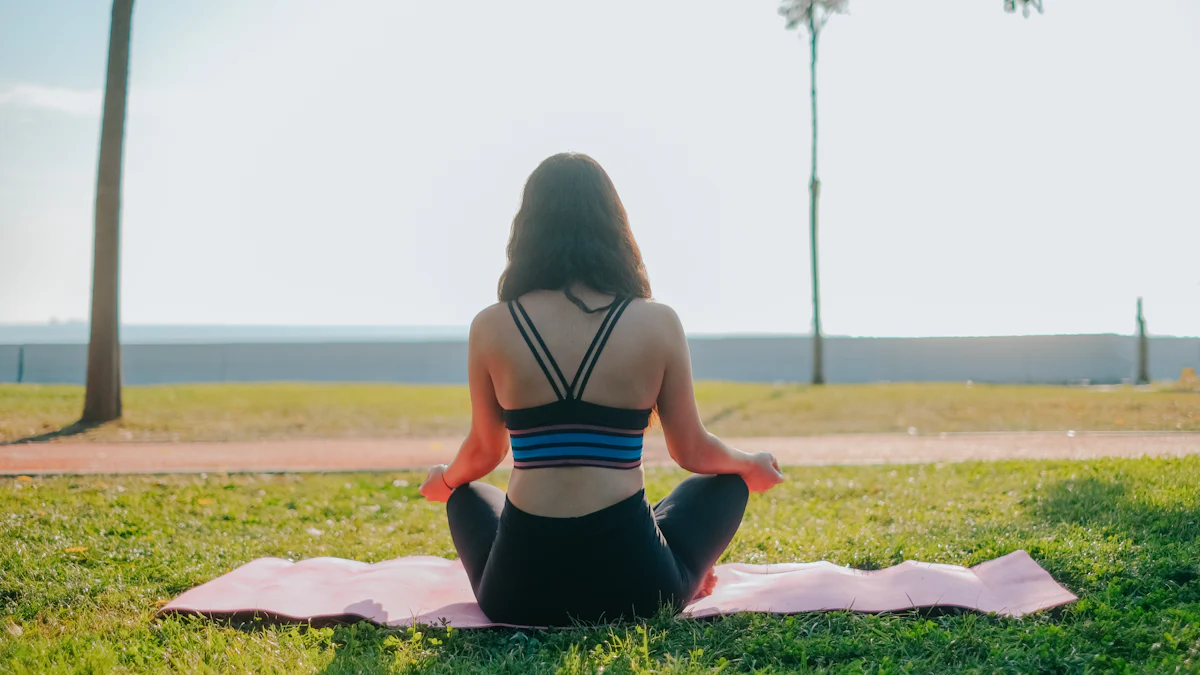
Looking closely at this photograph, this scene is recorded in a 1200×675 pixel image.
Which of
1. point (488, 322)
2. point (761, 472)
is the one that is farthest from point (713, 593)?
point (488, 322)

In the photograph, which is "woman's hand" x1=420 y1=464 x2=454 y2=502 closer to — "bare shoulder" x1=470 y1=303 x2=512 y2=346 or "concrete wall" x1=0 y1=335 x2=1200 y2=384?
"bare shoulder" x1=470 y1=303 x2=512 y2=346

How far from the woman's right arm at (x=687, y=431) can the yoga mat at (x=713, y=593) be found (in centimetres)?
56

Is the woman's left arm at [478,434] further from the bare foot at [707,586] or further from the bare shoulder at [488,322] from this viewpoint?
the bare foot at [707,586]

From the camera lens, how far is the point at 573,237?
9.95 feet

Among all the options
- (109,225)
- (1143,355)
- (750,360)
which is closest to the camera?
(109,225)

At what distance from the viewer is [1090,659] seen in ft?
9.57

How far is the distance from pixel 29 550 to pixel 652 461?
221 inches

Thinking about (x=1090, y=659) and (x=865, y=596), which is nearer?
(x=1090, y=659)

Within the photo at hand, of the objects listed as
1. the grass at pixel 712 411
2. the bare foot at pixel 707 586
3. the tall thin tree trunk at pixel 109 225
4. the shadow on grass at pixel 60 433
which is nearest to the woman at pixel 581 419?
the bare foot at pixel 707 586

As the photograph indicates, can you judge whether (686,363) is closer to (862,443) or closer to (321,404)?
(862,443)

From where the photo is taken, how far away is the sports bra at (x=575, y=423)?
2.91m

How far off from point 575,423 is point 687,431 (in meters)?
0.50

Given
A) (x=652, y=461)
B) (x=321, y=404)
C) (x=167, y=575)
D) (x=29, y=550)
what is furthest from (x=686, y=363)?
(x=321, y=404)

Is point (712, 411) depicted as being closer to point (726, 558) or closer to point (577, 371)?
A: point (726, 558)
